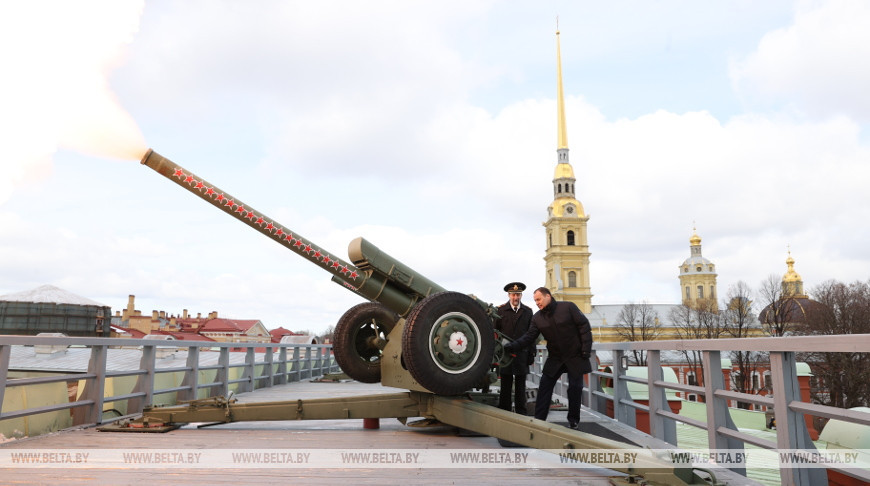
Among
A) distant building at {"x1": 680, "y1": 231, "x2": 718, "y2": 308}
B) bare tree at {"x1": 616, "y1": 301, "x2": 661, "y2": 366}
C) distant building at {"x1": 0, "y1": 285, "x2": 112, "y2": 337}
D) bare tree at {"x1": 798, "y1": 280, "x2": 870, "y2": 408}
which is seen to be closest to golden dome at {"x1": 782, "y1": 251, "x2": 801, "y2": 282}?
distant building at {"x1": 680, "y1": 231, "x2": 718, "y2": 308}

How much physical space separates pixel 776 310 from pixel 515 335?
52989 mm

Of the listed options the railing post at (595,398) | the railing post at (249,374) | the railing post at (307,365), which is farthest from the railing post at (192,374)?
the railing post at (307,365)

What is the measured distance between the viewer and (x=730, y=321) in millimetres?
61469

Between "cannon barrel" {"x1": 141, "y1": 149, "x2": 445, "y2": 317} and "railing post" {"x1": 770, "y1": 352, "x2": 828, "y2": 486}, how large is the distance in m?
3.90

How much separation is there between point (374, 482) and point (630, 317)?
76603 mm

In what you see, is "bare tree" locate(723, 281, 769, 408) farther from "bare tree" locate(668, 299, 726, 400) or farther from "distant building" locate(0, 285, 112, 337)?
"distant building" locate(0, 285, 112, 337)

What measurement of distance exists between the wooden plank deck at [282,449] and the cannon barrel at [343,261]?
1.57 metres

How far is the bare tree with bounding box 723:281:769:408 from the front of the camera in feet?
151

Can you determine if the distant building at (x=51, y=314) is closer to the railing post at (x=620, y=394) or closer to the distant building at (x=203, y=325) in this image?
the distant building at (x=203, y=325)

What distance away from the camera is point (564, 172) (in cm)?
10569

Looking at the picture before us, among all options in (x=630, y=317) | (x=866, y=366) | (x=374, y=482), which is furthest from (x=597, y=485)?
(x=630, y=317)

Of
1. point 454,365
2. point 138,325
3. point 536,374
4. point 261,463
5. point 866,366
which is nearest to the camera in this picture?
point 261,463

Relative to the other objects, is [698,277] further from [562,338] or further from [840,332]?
[562,338]

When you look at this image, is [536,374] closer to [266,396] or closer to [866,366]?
[266,396]
